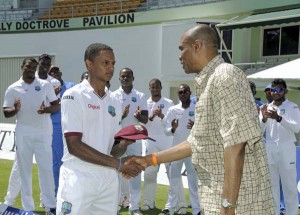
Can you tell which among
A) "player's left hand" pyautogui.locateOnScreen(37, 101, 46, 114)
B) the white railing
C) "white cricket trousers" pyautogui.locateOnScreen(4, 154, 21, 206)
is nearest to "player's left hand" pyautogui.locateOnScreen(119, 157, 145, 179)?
"player's left hand" pyautogui.locateOnScreen(37, 101, 46, 114)

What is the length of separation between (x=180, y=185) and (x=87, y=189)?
4.92 meters

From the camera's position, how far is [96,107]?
4.86 metres

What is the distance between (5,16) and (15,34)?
295cm

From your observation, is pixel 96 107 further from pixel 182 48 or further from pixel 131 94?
pixel 131 94

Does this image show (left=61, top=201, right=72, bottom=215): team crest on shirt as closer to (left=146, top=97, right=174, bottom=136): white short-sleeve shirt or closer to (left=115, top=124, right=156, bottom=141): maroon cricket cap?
(left=115, top=124, right=156, bottom=141): maroon cricket cap

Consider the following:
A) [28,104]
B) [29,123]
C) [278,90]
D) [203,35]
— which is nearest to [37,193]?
[29,123]

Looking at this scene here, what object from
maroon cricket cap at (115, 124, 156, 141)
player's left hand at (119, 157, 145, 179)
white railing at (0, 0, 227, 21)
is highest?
white railing at (0, 0, 227, 21)

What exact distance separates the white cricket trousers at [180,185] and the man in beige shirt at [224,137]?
5.53 metres

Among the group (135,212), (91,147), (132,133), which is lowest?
(135,212)

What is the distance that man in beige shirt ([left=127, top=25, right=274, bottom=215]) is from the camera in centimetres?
338

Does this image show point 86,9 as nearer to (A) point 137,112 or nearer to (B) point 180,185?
(A) point 137,112

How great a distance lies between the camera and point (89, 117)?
4.82 meters

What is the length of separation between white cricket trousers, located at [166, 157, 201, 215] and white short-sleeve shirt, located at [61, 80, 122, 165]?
4440mm

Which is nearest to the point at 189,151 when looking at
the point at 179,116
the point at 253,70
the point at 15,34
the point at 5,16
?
the point at 179,116
